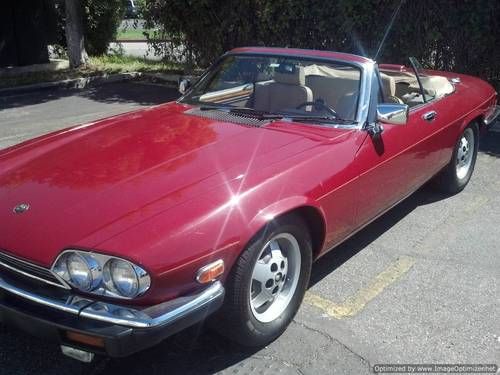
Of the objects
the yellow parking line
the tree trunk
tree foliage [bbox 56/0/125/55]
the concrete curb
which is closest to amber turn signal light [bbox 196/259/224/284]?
the yellow parking line

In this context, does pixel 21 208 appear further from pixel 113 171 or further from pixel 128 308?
pixel 128 308

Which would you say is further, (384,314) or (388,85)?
(388,85)

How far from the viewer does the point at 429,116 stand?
4254 mm

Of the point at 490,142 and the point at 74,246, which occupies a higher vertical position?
the point at 74,246

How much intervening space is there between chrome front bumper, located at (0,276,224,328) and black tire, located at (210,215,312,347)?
20 cm

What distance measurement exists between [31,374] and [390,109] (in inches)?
101

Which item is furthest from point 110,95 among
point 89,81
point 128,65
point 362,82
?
point 362,82

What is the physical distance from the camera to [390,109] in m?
3.61

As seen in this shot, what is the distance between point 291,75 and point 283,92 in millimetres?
139

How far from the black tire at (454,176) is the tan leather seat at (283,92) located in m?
1.72

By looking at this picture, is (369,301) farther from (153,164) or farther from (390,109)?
(153,164)

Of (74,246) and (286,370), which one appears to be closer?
(74,246)

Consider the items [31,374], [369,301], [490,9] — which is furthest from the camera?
[490,9]

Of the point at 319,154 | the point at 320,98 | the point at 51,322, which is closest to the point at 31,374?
the point at 51,322
